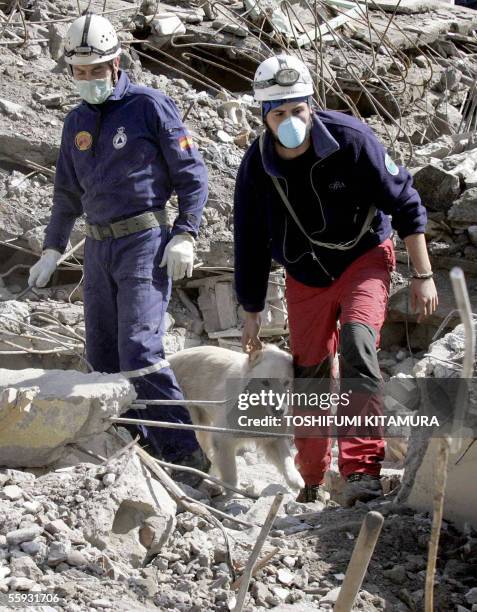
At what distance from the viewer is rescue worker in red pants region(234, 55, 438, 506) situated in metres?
5.07

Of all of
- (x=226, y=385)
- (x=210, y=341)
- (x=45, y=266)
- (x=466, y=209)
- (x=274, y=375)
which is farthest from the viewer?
(x=210, y=341)

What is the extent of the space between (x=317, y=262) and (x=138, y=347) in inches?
42.4

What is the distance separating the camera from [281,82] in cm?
509

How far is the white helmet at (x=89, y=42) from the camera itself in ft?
18.5

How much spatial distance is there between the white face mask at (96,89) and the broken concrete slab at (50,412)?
71.7 inches

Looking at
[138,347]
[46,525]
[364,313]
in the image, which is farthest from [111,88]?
[46,525]

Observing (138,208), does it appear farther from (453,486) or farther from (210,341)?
(210,341)

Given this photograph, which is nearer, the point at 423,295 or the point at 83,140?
the point at 423,295

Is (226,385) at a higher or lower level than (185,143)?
lower

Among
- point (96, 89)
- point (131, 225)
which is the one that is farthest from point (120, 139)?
point (131, 225)

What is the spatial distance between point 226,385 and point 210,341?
2252mm

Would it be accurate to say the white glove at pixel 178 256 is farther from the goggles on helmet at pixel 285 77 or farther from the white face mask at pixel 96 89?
the goggles on helmet at pixel 285 77

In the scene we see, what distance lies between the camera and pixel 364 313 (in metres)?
5.10

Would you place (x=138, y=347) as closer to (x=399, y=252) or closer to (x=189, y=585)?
(x=189, y=585)
